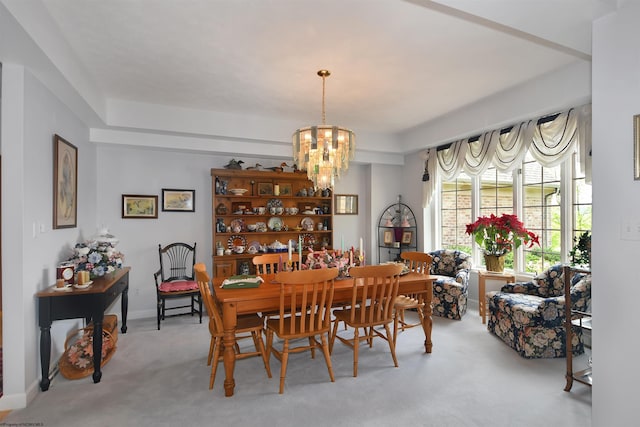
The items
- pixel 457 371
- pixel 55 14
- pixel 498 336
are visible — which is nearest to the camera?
pixel 55 14

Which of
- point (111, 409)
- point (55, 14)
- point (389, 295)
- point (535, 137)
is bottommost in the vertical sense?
point (111, 409)

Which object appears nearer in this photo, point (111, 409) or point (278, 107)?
point (111, 409)

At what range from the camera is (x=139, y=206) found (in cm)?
465

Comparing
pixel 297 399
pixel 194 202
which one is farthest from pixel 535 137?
pixel 194 202

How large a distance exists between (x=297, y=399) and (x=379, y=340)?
1414 mm

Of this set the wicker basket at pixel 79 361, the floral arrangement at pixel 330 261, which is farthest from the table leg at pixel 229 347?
the wicker basket at pixel 79 361

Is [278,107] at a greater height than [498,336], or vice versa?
[278,107]

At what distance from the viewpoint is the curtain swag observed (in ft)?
11.2

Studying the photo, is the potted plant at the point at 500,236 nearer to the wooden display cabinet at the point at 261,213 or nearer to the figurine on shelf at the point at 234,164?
the wooden display cabinet at the point at 261,213

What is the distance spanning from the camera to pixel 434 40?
8.80ft

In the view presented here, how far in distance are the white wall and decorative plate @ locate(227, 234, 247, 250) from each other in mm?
4180

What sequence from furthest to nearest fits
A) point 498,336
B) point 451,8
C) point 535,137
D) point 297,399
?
1. point 535,137
2. point 498,336
3. point 297,399
4. point 451,8

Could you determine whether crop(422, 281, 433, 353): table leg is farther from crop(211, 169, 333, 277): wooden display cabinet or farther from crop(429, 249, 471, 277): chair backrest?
crop(211, 169, 333, 277): wooden display cabinet

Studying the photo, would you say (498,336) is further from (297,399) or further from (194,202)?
(194,202)
